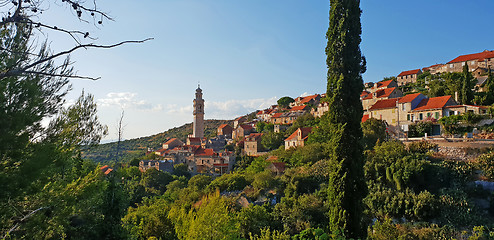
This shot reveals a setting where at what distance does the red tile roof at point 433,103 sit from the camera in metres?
33.8

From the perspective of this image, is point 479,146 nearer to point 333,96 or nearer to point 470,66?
point 333,96

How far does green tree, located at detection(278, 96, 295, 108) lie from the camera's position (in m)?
84.0

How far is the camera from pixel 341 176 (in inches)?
488

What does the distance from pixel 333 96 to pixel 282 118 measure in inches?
2204

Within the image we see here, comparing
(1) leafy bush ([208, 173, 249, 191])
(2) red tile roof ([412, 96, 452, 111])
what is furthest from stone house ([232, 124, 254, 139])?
(2) red tile roof ([412, 96, 452, 111])

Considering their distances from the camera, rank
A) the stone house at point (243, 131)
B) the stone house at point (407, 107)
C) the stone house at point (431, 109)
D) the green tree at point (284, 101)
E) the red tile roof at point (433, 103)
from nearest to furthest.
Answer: the stone house at point (431, 109) < the red tile roof at point (433, 103) < the stone house at point (407, 107) < the stone house at point (243, 131) < the green tree at point (284, 101)

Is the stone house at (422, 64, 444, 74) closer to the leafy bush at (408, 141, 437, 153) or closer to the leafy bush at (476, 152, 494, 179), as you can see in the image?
the leafy bush at (408, 141, 437, 153)

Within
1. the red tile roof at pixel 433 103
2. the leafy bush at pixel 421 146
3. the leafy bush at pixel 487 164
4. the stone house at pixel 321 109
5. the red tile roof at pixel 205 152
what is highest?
the stone house at pixel 321 109

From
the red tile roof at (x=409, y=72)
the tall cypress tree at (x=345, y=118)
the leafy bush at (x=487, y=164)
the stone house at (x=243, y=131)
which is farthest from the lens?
the red tile roof at (x=409, y=72)

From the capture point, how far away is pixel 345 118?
1257cm

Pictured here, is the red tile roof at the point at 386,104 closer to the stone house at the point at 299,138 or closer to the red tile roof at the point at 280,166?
the stone house at the point at 299,138

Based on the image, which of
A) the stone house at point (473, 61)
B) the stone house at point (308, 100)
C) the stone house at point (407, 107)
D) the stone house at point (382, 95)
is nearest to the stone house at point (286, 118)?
the stone house at point (308, 100)

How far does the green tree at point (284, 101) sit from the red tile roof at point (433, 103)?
Answer: 47.7 metres

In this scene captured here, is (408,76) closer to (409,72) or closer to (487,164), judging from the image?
(409,72)
